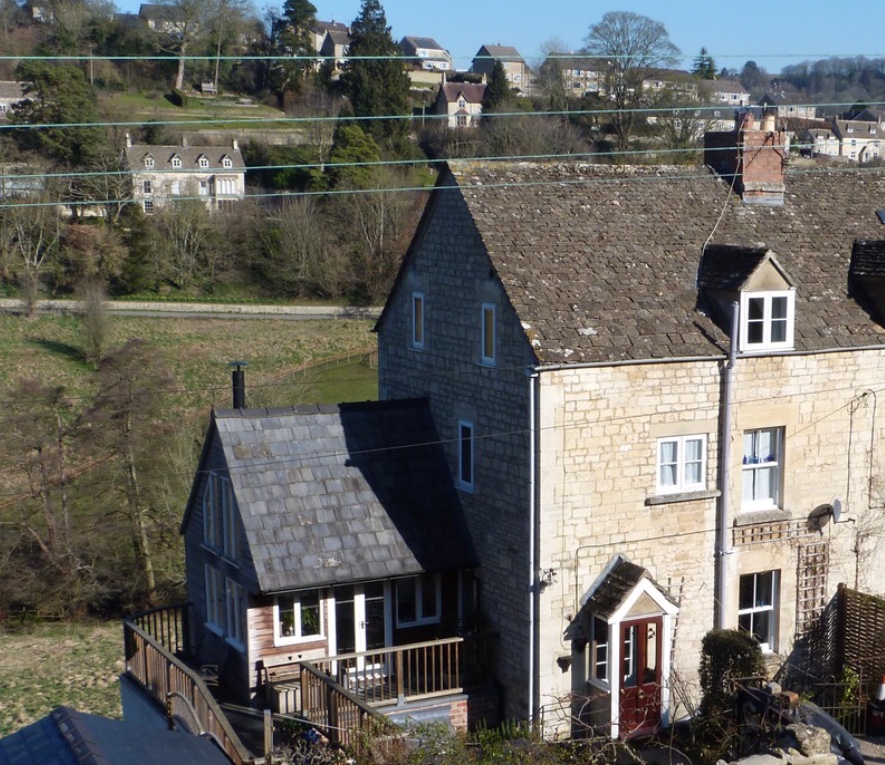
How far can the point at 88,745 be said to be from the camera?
30.5 feet

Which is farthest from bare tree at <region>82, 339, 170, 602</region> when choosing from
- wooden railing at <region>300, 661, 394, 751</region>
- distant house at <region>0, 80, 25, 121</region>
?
distant house at <region>0, 80, 25, 121</region>

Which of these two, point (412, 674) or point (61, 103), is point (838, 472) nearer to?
point (412, 674)

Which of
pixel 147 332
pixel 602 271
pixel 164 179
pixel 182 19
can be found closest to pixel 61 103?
pixel 164 179

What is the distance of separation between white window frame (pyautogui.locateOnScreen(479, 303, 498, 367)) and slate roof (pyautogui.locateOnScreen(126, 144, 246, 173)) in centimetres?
5845

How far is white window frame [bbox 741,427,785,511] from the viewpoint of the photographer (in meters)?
18.7

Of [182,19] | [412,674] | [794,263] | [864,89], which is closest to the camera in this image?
A: [412,674]

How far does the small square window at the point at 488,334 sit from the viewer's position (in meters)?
18.2

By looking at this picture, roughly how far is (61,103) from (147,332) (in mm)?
22429

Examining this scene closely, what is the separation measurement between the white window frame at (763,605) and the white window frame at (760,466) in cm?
120

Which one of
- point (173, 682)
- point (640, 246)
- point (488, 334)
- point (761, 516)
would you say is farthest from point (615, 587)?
point (173, 682)

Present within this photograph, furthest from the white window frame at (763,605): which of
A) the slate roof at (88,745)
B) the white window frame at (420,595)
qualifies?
the slate roof at (88,745)

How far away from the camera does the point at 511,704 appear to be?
17938mm

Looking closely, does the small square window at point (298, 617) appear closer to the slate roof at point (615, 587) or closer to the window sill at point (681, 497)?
the slate roof at point (615, 587)

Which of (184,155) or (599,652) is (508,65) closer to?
(184,155)
